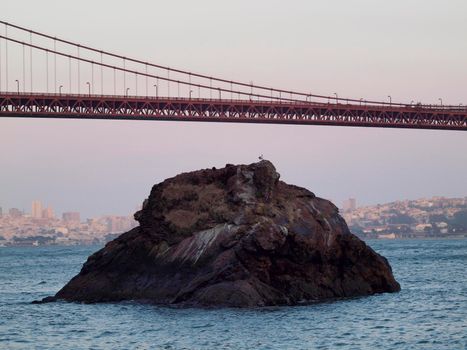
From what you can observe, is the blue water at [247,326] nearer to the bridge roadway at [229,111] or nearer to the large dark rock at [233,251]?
the large dark rock at [233,251]

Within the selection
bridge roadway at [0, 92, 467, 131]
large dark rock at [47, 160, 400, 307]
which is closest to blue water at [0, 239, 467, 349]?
large dark rock at [47, 160, 400, 307]

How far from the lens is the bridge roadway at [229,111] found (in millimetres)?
79250

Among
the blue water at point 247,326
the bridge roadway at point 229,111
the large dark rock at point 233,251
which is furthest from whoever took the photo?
the bridge roadway at point 229,111

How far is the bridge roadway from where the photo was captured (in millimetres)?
79250

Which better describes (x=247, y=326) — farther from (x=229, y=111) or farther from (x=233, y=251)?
(x=229, y=111)

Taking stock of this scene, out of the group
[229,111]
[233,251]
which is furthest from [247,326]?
[229,111]

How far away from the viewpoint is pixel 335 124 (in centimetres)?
9075

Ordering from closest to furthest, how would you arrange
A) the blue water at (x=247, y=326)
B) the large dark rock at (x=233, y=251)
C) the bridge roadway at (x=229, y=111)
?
the blue water at (x=247, y=326) < the large dark rock at (x=233, y=251) < the bridge roadway at (x=229, y=111)

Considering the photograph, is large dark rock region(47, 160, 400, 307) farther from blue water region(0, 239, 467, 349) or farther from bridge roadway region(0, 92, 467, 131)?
bridge roadway region(0, 92, 467, 131)

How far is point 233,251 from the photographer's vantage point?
3741cm

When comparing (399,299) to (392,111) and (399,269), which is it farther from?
(392,111)

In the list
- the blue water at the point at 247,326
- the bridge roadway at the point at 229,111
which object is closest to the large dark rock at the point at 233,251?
the blue water at the point at 247,326

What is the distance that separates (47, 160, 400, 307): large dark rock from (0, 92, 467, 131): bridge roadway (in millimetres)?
38035

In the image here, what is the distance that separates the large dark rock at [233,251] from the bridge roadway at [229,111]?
38035 millimetres
